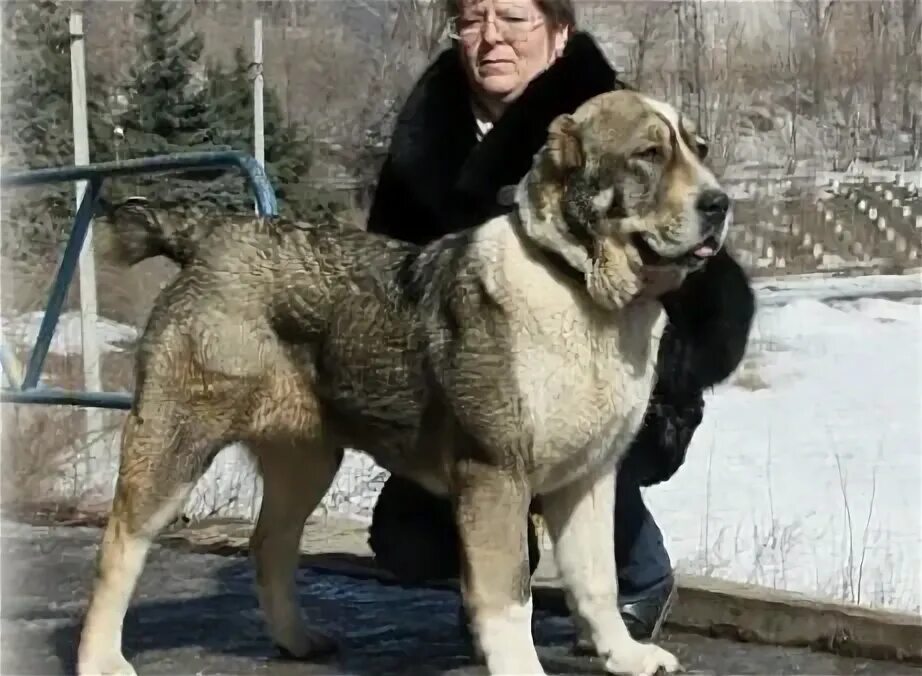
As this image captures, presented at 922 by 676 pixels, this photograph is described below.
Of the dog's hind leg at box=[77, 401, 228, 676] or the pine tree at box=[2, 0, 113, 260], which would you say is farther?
the pine tree at box=[2, 0, 113, 260]

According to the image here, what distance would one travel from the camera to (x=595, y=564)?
345 cm

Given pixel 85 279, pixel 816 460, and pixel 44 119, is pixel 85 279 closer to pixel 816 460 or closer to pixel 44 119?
pixel 44 119

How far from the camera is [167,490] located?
334 centimetres

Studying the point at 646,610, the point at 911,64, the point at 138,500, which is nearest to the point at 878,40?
the point at 911,64

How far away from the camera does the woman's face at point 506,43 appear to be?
367 cm

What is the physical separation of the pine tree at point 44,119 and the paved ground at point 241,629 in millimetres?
3206

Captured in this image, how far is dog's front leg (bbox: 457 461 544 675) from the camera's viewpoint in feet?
10.1

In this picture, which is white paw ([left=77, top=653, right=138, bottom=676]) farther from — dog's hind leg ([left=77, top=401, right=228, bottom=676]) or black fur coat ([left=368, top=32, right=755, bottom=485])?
black fur coat ([left=368, top=32, right=755, bottom=485])

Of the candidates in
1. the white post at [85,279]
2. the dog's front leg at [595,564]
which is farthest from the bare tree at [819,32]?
the dog's front leg at [595,564]

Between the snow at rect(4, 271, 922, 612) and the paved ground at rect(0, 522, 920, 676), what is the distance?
25.8 inches

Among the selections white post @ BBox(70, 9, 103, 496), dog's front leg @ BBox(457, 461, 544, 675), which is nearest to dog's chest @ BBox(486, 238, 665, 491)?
dog's front leg @ BBox(457, 461, 544, 675)

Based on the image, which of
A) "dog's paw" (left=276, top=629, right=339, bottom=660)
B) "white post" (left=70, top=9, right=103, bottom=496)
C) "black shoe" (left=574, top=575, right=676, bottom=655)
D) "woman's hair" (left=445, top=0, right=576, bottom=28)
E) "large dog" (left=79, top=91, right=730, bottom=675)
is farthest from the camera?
"white post" (left=70, top=9, right=103, bottom=496)

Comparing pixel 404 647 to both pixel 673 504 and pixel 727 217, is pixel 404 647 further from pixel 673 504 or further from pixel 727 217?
pixel 673 504

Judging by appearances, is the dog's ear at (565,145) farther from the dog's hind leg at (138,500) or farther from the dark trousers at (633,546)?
the dark trousers at (633,546)
